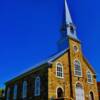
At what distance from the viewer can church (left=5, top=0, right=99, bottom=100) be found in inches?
1313

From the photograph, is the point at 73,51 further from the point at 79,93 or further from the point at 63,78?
the point at 79,93

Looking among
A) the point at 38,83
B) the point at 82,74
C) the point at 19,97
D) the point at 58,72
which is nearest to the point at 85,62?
the point at 82,74

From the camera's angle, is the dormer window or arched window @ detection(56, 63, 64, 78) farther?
the dormer window

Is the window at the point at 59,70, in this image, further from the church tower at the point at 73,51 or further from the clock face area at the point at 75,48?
the clock face area at the point at 75,48

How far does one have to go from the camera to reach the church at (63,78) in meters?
33.3

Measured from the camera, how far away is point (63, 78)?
A: 34688 millimetres

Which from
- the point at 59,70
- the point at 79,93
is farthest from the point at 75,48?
the point at 79,93

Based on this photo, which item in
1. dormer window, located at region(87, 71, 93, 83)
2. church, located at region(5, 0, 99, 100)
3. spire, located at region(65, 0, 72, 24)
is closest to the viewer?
church, located at region(5, 0, 99, 100)

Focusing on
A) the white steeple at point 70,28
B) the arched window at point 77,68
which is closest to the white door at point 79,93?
the arched window at point 77,68

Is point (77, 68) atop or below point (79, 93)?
atop

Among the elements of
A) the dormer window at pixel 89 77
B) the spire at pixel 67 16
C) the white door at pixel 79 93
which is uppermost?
the spire at pixel 67 16

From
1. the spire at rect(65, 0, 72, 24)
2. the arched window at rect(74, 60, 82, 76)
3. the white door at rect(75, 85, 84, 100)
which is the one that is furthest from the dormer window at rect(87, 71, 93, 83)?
the spire at rect(65, 0, 72, 24)

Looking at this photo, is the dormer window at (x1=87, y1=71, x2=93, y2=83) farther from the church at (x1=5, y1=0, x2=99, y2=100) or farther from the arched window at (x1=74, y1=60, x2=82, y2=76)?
the arched window at (x1=74, y1=60, x2=82, y2=76)

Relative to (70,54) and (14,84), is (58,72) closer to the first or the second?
(70,54)
